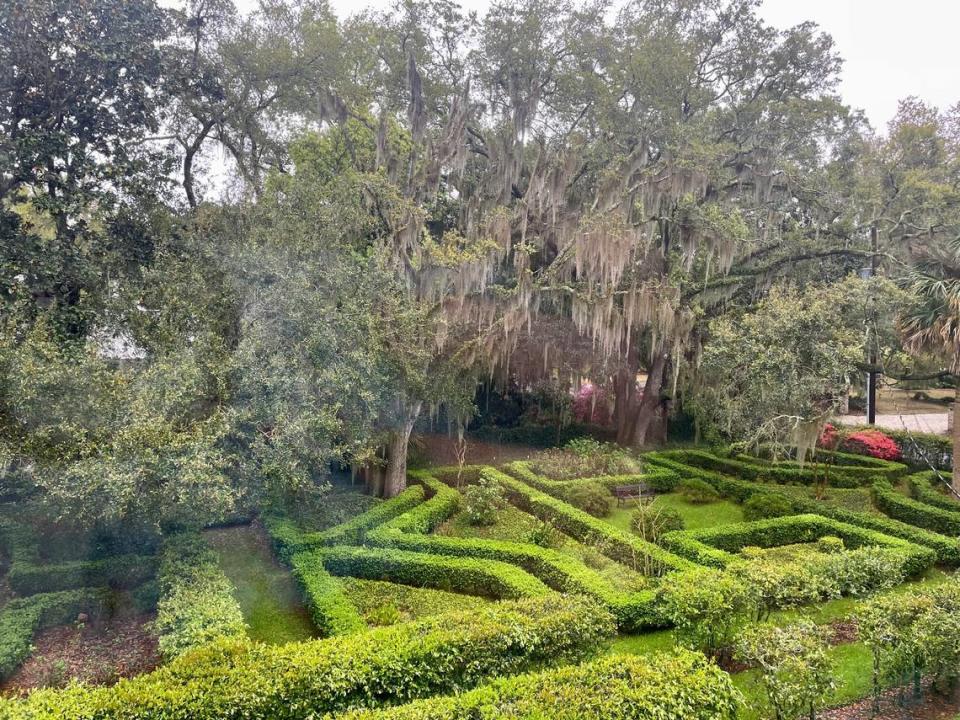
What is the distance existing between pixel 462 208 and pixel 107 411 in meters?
10.6

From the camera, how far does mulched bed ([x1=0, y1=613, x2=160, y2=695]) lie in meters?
6.12

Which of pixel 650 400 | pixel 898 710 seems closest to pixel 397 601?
pixel 898 710

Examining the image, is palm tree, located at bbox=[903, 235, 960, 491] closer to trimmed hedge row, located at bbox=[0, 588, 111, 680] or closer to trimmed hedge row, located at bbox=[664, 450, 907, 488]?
trimmed hedge row, located at bbox=[664, 450, 907, 488]

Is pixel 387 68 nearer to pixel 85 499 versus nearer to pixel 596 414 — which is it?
pixel 596 414

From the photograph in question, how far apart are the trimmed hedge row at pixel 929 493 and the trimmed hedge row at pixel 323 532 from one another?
10253 millimetres

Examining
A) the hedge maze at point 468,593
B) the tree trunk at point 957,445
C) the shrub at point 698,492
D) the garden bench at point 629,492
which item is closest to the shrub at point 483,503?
the hedge maze at point 468,593

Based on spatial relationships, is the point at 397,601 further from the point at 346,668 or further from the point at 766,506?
the point at 766,506

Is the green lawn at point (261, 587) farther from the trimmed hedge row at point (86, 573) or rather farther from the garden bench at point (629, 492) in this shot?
the garden bench at point (629, 492)

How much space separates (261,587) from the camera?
330 inches

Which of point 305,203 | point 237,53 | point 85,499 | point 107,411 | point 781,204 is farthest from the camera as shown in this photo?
point 781,204

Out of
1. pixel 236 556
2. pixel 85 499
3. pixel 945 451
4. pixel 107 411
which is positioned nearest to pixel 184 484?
pixel 85 499

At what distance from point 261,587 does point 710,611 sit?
604cm

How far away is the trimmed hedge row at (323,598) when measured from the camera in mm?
6664

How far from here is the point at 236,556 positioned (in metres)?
9.48
